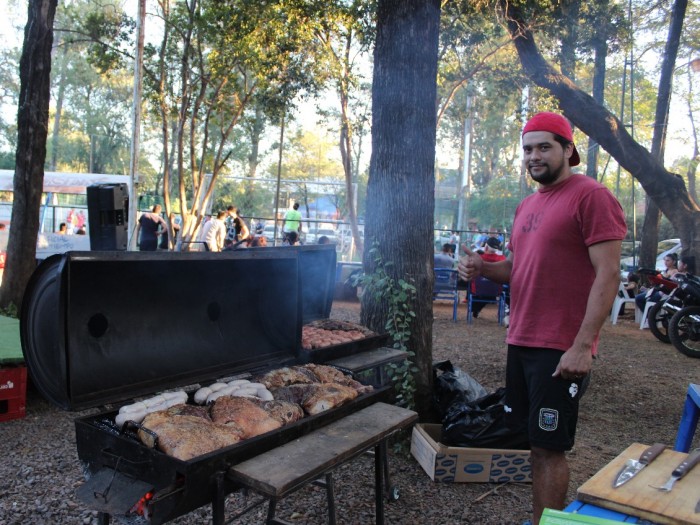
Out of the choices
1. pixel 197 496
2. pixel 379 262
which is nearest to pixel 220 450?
pixel 197 496

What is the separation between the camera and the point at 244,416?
259cm

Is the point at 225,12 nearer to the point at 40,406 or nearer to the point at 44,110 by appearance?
the point at 44,110

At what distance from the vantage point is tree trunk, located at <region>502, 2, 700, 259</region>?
1243 centimetres

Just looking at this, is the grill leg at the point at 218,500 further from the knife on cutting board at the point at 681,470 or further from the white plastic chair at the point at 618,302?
the white plastic chair at the point at 618,302

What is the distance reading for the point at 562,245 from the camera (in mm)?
2783

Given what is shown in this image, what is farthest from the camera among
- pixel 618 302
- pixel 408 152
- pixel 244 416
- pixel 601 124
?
pixel 601 124

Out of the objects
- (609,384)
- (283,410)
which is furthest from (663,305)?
(283,410)

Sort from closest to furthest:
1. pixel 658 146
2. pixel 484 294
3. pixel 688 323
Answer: pixel 688 323, pixel 484 294, pixel 658 146

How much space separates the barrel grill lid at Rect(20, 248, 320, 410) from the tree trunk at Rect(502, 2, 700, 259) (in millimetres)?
10660

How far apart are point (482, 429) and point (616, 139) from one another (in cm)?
1084

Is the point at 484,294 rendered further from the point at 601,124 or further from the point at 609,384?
the point at 601,124

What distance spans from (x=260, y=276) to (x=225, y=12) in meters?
11.7

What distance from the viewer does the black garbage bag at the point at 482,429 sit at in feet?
13.5

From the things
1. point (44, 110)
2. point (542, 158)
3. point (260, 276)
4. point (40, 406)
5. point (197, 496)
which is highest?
point (44, 110)
